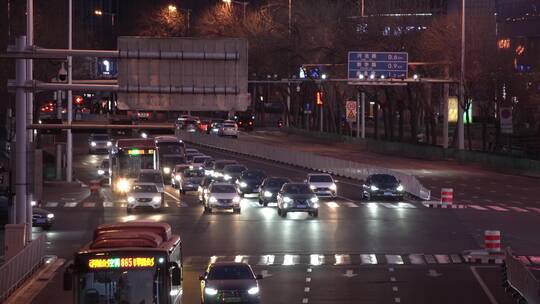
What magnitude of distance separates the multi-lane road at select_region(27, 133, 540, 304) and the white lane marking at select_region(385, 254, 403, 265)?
31 millimetres

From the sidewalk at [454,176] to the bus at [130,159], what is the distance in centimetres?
1628

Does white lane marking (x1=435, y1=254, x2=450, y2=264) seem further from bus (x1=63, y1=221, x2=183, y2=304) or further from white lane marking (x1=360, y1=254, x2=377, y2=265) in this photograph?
bus (x1=63, y1=221, x2=183, y2=304)

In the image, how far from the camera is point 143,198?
48.2 metres

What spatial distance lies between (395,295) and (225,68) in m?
7.10

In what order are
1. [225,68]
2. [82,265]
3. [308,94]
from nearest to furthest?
1. [82,265]
2. [225,68]
3. [308,94]

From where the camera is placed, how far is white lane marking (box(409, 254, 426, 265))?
107ft

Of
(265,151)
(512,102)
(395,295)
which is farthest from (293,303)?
(512,102)

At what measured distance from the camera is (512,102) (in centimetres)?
9550

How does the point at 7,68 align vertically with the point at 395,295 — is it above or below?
above

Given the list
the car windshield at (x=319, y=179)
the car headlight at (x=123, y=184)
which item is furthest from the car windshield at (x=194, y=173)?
the car windshield at (x=319, y=179)

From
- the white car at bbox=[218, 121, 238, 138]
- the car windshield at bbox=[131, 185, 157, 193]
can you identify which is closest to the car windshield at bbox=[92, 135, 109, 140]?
the white car at bbox=[218, 121, 238, 138]

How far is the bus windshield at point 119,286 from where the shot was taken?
18.1 m

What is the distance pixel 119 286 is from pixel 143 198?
3034cm

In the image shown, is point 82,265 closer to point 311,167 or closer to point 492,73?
point 311,167
